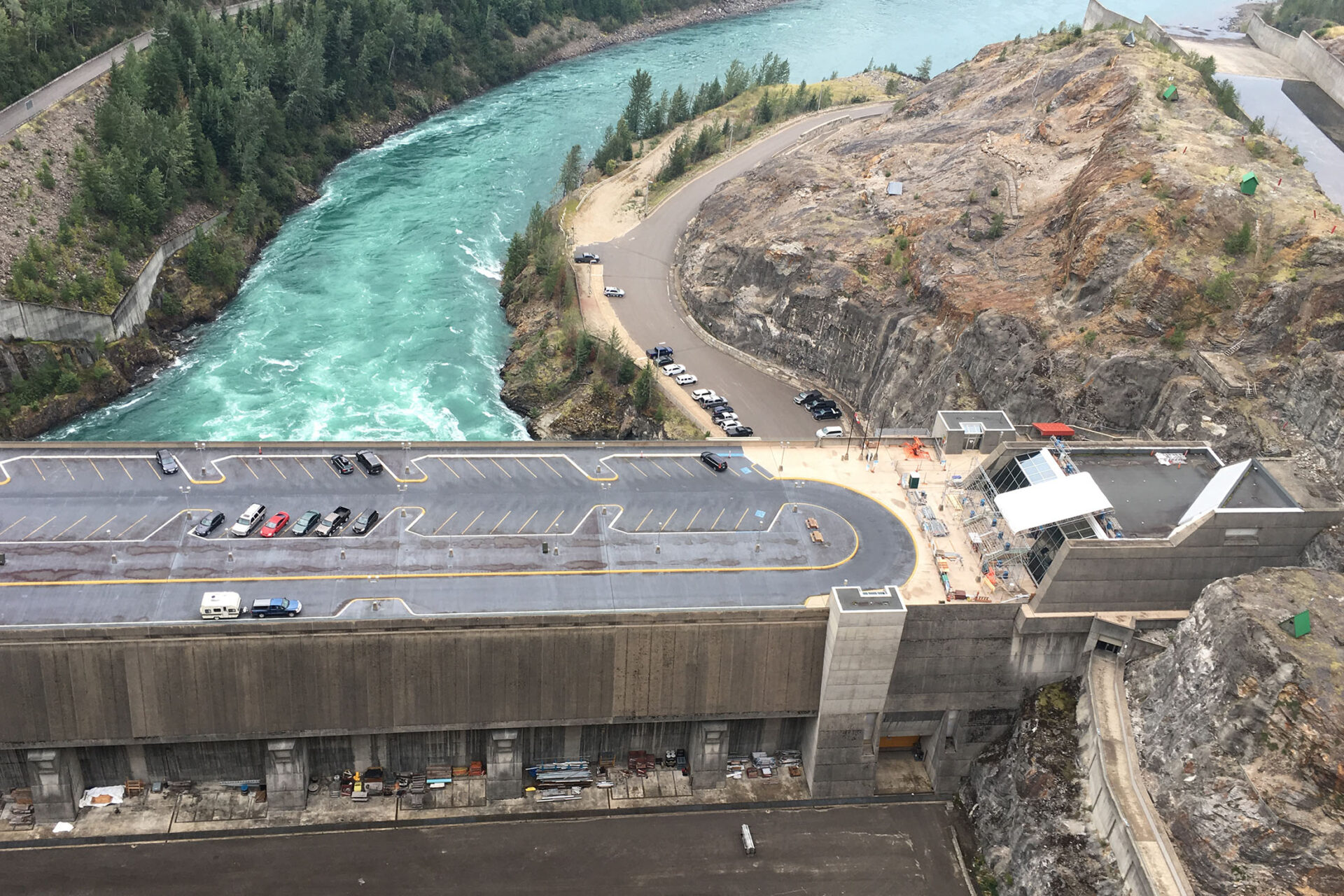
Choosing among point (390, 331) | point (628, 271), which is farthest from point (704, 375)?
point (390, 331)

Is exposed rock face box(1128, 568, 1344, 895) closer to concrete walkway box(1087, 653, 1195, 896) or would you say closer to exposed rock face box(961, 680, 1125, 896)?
concrete walkway box(1087, 653, 1195, 896)

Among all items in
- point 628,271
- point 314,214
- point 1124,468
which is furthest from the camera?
point 314,214

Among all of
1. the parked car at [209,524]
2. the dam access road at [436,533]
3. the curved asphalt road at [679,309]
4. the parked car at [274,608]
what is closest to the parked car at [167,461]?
the dam access road at [436,533]

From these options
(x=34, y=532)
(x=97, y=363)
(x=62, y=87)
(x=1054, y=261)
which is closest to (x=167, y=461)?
(x=34, y=532)

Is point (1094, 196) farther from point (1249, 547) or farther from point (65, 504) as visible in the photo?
point (65, 504)

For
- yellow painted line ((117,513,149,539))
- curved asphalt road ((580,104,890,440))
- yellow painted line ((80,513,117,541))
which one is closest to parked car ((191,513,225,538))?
yellow painted line ((117,513,149,539))
